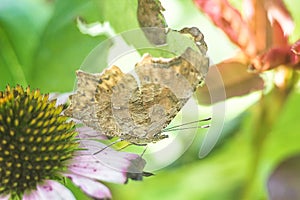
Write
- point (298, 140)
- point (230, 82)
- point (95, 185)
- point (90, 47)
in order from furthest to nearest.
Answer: point (298, 140)
point (90, 47)
point (230, 82)
point (95, 185)

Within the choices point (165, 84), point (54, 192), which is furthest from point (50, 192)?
point (165, 84)

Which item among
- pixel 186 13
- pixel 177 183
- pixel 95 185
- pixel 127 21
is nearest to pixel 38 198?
pixel 95 185

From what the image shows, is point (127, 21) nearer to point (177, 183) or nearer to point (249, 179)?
point (249, 179)

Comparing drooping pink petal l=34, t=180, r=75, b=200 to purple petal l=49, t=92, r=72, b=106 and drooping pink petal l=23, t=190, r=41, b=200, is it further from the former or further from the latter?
purple petal l=49, t=92, r=72, b=106

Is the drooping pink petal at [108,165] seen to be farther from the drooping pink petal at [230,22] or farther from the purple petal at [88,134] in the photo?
the drooping pink petal at [230,22]

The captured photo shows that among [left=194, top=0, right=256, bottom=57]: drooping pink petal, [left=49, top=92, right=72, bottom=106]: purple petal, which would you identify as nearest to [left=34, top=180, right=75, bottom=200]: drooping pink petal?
[left=49, top=92, right=72, bottom=106]: purple petal

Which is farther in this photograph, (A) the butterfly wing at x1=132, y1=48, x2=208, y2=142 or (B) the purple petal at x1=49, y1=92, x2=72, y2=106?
(B) the purple petal at x1=49, y1=92, x2=72, y2=106
